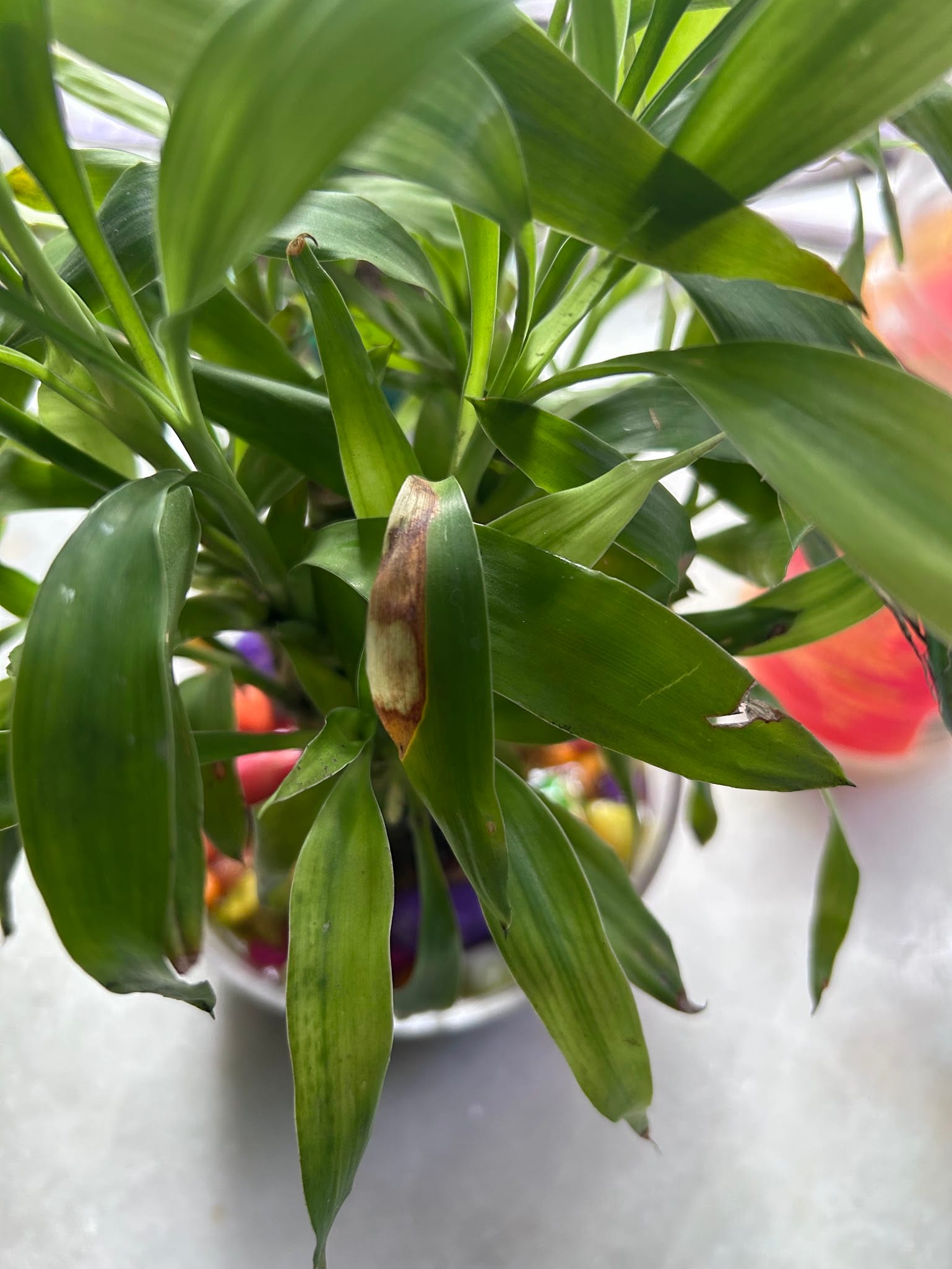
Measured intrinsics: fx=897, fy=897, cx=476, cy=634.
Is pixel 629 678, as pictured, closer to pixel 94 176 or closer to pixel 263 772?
pixel 94 176

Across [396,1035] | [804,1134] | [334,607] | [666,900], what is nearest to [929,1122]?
[804,1134]

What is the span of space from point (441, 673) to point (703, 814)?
0.37 m

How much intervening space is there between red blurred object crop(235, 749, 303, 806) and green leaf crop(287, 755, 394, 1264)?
304 millimetres

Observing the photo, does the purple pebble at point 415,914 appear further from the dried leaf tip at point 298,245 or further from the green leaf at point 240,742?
the dried leaf tip at point 298,245

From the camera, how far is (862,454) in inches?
8.2

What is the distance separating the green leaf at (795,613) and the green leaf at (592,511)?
0.41 ft

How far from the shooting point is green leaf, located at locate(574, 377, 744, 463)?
35 cm

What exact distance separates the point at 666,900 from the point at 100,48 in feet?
2.00

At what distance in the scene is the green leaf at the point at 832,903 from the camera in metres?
0.42

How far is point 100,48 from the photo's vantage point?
205 mm

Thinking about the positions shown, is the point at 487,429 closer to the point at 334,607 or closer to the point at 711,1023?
the point at 334,607

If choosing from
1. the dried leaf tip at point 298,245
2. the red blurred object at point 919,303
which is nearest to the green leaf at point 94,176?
the dried leaf tip at point 298,245

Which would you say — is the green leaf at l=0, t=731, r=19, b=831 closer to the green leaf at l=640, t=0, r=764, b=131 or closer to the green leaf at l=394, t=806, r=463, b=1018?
the green leaf at l=394, t=806, r=463, b=1018

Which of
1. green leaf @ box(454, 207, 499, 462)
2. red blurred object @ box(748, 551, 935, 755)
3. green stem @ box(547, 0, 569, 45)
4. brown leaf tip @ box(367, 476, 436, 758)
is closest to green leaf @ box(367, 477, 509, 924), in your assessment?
brown leaf tip @ box(367, 476, 436, 758)
